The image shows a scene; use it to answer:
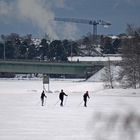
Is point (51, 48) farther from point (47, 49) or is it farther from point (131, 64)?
point (131, 64)

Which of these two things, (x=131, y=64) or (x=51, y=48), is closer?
(x=131, y=64)

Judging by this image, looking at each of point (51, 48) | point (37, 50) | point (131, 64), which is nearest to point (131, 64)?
point (131, 64)

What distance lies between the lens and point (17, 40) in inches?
6427

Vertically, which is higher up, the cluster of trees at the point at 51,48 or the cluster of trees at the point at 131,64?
the cluster of trees at the point at 51,48

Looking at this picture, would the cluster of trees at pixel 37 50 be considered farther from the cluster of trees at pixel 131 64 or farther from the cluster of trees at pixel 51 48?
the cluster of trees at pixel 131 64

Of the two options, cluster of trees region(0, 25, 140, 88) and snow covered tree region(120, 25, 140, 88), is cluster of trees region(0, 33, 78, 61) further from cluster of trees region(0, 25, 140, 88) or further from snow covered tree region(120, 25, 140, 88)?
snow covered tree region(120, 25, 140, 88)

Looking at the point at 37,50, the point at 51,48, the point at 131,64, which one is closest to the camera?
the point at 131,64

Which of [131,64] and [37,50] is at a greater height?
[37,50]

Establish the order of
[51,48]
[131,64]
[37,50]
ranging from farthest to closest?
1. [37,50]
2. [51,48]
3. [131,64]

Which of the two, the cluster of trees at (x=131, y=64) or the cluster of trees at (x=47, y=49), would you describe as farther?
the cluster of trees at (x=47, y=49)

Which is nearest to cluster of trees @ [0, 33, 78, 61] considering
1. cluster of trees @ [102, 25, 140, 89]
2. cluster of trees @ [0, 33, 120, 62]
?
cluster of trees @ [0, 33, 120, 62]

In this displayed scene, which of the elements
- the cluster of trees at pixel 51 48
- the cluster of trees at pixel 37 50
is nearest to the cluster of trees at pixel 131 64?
the cluster of trees at pixel 51 48

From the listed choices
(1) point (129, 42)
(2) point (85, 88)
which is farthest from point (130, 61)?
(2) point (85, 88)

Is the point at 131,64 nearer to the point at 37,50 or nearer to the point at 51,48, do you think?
the point at 51,48
